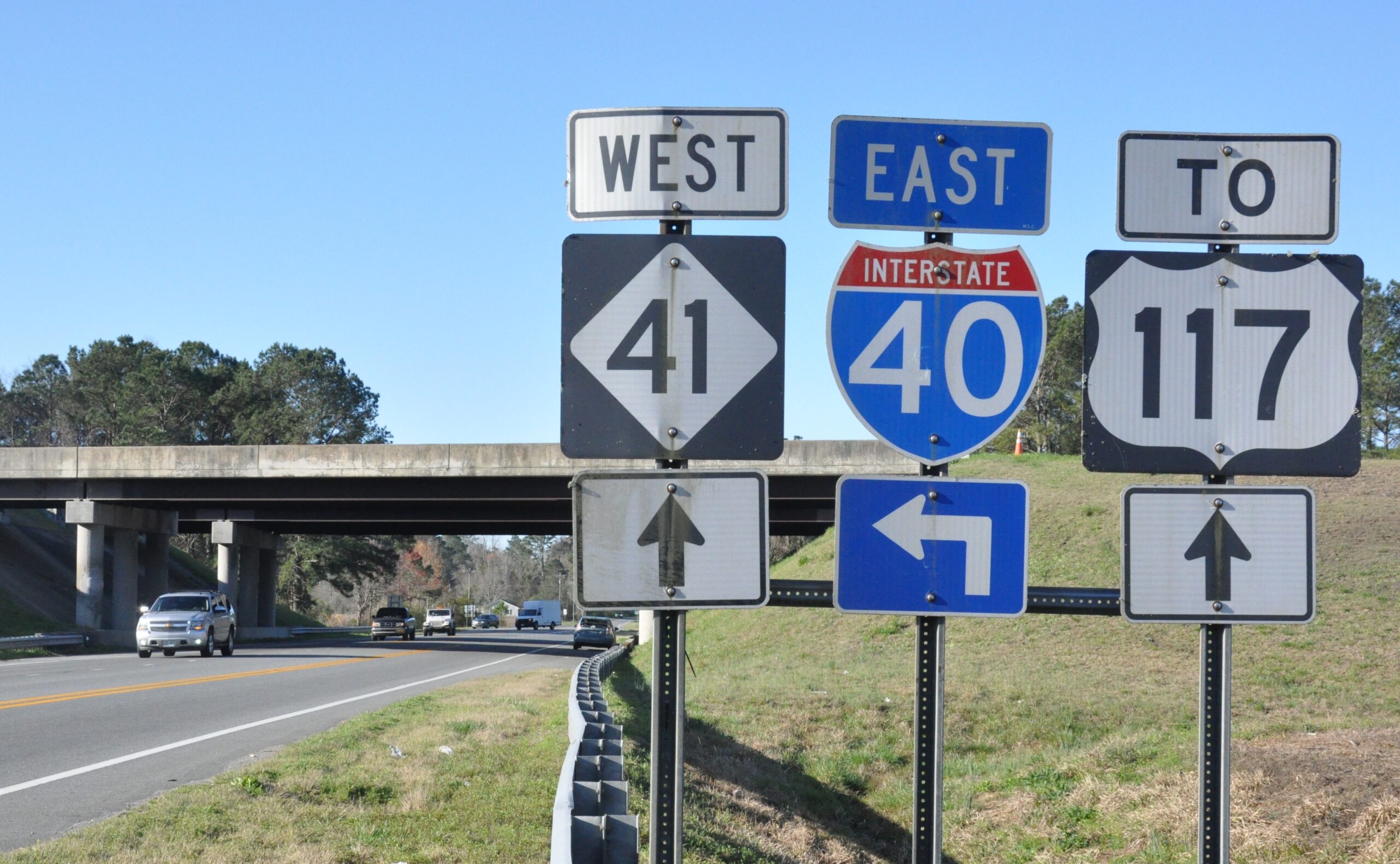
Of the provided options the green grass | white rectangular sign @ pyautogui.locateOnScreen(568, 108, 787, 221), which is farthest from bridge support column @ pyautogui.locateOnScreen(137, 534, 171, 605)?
white rectangular sign @ pyautogui.locateOnScreen(568, 108, 787, 221)

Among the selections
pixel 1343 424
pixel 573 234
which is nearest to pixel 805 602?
pixel 573 234

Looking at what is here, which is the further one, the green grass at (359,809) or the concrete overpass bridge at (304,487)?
the concrete overpass bridge at (304,487)

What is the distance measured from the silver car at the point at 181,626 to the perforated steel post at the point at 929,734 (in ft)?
108

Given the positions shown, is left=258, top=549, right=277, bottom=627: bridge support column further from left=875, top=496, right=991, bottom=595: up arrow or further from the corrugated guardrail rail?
left=875, top=496, right=991, bottom=595: up arrow

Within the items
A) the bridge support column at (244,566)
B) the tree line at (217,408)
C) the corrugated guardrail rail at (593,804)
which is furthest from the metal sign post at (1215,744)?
the tree line at (217,408)

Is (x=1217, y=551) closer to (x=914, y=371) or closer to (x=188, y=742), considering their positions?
(x=914, y=371)

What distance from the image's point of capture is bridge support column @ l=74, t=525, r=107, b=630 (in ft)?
157

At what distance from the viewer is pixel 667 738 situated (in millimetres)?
4371

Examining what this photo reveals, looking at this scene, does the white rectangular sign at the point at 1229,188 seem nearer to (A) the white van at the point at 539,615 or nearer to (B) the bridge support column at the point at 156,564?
(B) the bridge support column at the point at 156,564

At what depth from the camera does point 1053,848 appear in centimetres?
1178

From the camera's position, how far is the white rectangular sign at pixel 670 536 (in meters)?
4.29

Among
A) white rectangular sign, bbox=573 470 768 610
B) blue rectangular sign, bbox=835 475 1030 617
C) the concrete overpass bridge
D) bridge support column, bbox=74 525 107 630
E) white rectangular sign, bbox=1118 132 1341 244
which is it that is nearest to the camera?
white rectangular sign, bbox=573 470 768 610

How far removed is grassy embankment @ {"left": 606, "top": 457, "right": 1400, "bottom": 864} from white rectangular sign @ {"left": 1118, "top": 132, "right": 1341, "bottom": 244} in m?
6.48

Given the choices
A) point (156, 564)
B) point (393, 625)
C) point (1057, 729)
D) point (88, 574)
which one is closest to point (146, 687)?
point (1057, 729)
